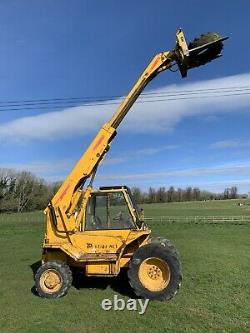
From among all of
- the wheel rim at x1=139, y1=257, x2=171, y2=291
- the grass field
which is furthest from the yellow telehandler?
the grass field

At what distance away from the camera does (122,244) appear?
31.4 feet

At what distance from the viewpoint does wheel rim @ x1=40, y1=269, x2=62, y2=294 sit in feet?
31.3

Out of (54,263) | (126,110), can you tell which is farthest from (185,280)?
(126,110)

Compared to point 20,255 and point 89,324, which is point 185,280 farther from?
point 20,255

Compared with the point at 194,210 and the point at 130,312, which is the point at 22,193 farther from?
the point at 130,312

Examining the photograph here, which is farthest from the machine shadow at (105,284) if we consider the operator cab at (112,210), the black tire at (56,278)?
the operator cab at (112,210)

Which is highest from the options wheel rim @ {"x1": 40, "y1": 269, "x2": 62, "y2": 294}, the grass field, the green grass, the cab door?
the cab door

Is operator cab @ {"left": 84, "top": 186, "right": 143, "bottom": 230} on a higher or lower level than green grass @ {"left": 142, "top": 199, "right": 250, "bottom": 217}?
higher

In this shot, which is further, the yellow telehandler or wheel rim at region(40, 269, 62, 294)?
wheel rim at region(40, 269, 62, 294)

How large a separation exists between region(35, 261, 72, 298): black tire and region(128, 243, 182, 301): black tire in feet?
5.07

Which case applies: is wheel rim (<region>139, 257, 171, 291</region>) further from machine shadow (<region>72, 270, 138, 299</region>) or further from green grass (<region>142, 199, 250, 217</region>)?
green grass (<region>142, 199, 250, 217</region>)

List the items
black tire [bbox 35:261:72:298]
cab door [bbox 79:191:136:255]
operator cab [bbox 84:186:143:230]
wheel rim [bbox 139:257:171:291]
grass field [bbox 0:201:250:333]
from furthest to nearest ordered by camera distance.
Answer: operator cab [bbox 84:186:143:230] → cab door [bbox 79:191:136:255] → black tire [bbox 35:261:72:298] → wheel rim [bbox 139:257:171:291] → grass field [bbox 0:201:250:333]

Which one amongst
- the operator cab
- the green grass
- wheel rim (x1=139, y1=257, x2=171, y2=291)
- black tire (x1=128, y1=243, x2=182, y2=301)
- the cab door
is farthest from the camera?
the green grass

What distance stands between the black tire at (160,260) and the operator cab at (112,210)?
31.9 inches
